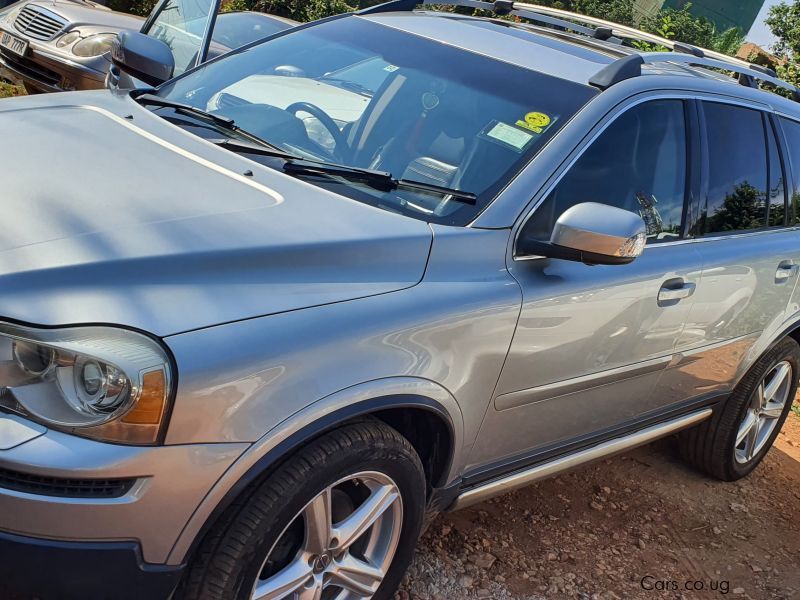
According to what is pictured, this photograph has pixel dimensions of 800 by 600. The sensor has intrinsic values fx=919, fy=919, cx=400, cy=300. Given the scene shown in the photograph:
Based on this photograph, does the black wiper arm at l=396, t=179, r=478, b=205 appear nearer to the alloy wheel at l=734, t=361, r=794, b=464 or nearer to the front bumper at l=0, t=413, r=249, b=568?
the front bumper at l=0, t=413, r=249, b=568

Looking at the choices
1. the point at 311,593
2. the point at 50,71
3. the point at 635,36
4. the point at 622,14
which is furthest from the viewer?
the point at 622,14

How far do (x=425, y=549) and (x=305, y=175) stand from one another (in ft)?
4.79

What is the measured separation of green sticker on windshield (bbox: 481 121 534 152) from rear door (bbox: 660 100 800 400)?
0.98 m

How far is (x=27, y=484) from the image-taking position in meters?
1.93

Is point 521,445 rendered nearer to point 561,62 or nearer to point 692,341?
point 692,341

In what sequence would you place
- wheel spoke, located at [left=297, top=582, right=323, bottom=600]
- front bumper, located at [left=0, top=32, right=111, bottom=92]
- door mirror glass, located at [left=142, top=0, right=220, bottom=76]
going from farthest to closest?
front bumper, located at [left=0, top=32, right=111, bottom=92]
door mirror glass, located at [left=142, top=0, right=220, bottom=76]
wheel spoke, located at [left=297, top=582, right=323, bottom=600]

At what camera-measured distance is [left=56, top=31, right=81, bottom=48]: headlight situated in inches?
290

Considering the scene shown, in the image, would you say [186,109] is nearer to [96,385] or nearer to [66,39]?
[96,385]

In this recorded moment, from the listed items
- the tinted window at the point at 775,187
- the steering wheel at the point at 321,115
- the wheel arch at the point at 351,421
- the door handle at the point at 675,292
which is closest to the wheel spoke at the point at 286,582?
the wheel arch at the point at 351,421

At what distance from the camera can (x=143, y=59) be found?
12.5 feet

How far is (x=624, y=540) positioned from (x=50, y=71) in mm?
5860

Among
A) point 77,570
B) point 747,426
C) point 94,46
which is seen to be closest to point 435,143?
point 77,570

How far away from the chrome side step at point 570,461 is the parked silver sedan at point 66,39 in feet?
15.6

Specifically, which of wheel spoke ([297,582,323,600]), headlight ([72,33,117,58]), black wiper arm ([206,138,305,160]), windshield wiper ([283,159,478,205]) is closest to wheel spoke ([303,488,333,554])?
wheel spoke ([297,582,323,600])
